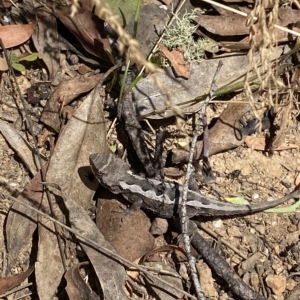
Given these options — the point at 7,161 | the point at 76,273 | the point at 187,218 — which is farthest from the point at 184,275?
the point at 7,161

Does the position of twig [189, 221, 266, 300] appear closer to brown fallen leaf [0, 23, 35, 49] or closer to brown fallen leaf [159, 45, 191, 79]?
brown fallen leaf [159, 45, 191, 79]

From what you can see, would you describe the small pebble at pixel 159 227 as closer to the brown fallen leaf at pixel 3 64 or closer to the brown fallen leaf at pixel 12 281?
the brown fallen leaf at pixel 12 281

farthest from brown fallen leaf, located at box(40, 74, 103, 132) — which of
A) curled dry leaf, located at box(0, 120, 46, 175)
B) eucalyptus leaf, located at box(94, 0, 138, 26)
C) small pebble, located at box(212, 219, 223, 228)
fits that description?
small pebble, located at box(212, 219, 223, 228)

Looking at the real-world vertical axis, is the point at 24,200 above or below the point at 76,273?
above

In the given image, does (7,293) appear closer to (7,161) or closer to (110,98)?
(7,161)

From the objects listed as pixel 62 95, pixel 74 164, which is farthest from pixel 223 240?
pixel 62 95

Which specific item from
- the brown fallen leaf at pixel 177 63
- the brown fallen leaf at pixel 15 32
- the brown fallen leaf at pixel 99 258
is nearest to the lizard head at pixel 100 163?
the brown fallen leaf at pixel 99 258

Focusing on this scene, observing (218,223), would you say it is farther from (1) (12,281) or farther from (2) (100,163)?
(1) (12,281)
